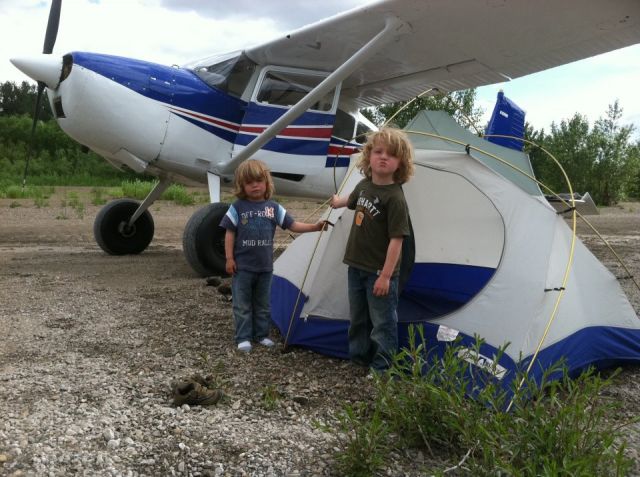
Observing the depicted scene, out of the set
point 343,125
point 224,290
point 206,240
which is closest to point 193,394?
point 224,290

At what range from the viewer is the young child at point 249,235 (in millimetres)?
3678

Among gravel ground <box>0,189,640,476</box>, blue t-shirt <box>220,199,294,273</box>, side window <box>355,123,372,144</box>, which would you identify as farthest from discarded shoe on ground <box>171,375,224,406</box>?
side window <box>355,123,372,144</box>

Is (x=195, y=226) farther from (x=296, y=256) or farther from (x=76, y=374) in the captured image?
(x=76, y=374)

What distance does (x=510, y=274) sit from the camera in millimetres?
3311

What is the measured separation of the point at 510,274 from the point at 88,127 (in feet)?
14.1

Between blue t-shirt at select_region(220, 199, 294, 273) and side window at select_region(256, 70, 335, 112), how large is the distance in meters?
2.99

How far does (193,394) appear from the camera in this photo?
107 inches

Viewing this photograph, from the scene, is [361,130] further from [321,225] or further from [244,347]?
[244,347]

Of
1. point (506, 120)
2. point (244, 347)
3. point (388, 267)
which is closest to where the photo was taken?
point (388, 267)

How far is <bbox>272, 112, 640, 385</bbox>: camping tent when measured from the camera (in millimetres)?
3188

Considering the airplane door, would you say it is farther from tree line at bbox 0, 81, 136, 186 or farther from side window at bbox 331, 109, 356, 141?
tree line at bbox 0, 81, 136, 186

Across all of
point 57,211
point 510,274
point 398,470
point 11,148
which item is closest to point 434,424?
point 398,470

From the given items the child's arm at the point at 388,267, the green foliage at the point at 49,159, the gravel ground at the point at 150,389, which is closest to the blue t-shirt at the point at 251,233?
the gravel ground at the point at 150,389

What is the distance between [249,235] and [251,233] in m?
0.02
